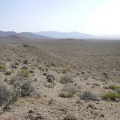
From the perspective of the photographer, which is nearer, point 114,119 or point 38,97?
point 114,119

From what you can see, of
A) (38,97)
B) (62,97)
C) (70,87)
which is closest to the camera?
(38,97)

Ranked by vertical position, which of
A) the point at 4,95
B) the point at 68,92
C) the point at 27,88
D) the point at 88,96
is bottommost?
the point at 68,92

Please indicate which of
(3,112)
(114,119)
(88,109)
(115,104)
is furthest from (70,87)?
(3,112)

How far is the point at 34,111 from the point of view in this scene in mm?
10570

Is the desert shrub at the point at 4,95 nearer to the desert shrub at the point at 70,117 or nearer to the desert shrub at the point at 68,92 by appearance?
the desert shrub at the point at 70,117

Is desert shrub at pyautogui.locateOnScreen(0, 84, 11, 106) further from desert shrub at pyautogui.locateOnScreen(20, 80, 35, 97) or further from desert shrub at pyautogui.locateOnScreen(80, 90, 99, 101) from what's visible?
desert shrub at pyautogui.locateOnScreen(80, 90, 99, 101)

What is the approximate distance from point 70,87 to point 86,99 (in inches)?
107

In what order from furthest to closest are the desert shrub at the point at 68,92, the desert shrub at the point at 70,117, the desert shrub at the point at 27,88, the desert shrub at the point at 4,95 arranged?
the desert shrub at the point at 68,92
the desert shrub at the point at 27,88
the desert shrub at the point at 4,95
the desert shrub at the point at 70,117

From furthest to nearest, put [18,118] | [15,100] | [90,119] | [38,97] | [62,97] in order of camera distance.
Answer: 1. [62,97]
2. [38,97]
3. [15,100]
4. [90,119]
5. [18,118]

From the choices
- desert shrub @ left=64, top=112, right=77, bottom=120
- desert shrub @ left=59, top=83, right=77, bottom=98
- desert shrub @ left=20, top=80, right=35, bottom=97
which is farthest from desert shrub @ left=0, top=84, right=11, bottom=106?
desert shrub @ left=59, top=83, right=77, bottom=98

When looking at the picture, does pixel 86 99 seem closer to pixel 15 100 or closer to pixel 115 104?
pixel 115 104

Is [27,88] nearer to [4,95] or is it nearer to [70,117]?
[4,95]

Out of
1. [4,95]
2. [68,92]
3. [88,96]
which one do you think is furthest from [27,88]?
[88,96]

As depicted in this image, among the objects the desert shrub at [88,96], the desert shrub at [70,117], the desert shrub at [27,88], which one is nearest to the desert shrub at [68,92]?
the desert shrub at [88,96]
